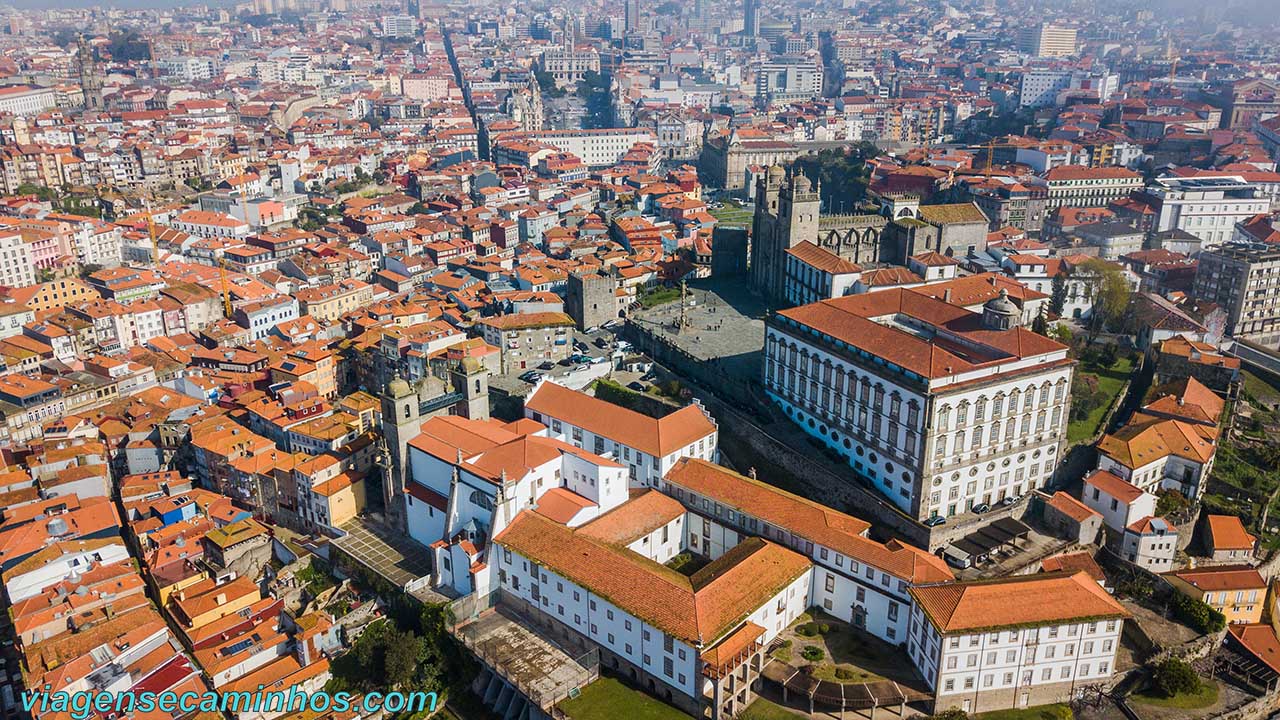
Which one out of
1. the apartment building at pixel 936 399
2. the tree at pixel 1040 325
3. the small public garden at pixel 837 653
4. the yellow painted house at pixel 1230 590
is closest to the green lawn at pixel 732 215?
the tree at pixel 1040 325

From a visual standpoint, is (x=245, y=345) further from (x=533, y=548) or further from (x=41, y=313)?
(x=533, y=548)

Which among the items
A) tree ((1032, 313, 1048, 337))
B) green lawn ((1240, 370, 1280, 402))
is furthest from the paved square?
green lawn ((1240, 370, 1280, 402))

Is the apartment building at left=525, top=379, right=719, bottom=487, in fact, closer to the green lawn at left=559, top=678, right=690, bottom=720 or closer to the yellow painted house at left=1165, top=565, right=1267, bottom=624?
the green lawn at left=559, top=678, right=690, bottom=720

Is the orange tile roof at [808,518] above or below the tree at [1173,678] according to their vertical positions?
above

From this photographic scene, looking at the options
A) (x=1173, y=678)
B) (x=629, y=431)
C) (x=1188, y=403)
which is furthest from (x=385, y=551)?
(x=1188, y=403)

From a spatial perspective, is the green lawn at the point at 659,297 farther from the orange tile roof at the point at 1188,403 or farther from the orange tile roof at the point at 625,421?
the orange tile roof at the point at 1188,403
